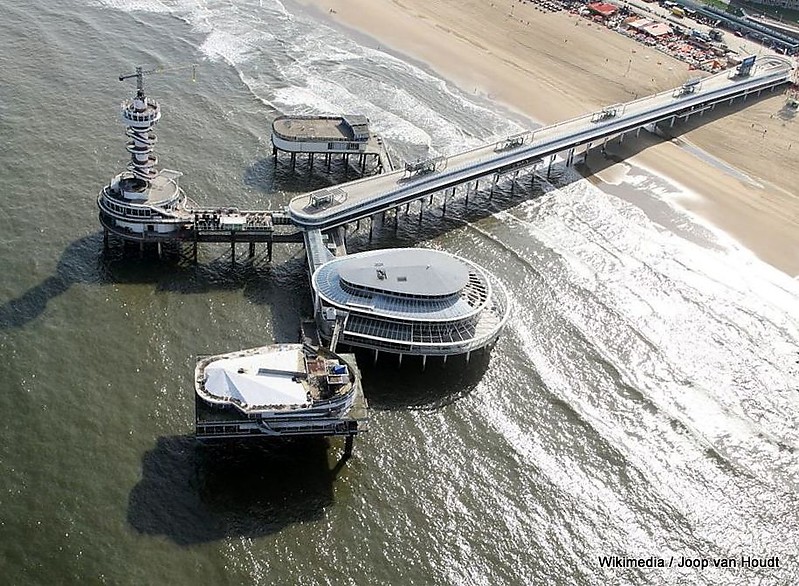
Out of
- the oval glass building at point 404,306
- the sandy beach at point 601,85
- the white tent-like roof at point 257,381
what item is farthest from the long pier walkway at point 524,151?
the white tent-like roof at point 257,381

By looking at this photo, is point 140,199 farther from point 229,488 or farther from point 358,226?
point 229,488

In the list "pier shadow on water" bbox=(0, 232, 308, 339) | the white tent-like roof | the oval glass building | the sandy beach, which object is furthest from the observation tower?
the sandy beach

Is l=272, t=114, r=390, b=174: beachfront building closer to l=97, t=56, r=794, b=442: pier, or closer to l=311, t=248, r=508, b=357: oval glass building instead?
l=97, t=56, r=794, b=442: pier

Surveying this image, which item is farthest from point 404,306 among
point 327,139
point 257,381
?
point 327,139

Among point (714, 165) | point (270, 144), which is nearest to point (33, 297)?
point (270, 144)

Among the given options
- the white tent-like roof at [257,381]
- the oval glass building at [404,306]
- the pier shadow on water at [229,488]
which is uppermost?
the oval glass building at [404,306]

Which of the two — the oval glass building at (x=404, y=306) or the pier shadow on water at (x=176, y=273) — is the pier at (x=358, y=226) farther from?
the pier shadow on water at (x=176, y=273)
